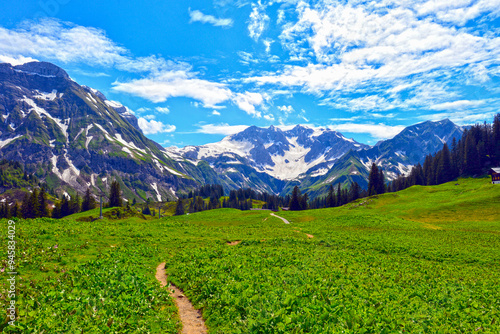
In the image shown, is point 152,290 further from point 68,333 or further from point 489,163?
point 489,163

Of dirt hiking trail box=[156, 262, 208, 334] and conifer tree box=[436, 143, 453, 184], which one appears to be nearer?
dirt hiking trail box=[156, 262, 208, 334]

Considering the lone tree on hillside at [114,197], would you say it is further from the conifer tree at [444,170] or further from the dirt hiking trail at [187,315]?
the conifer tree at [444,170]

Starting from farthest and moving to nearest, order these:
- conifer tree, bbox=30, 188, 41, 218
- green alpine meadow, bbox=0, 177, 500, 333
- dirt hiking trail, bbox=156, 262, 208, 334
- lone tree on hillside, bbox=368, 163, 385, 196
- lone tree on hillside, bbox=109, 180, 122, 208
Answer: lone tree on hillside, bbox=368, 163, 385, 196, lone tree on hillside, bbox=109, 180, 122, 208, conifer tree, bbox=30, 188, 41, 218, dirt hiking trail, bbox=156, 262, 208, 334, green alpine meadow, bbox=0, 177, 500, 333

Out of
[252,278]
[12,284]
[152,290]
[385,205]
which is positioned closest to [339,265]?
[252,278]

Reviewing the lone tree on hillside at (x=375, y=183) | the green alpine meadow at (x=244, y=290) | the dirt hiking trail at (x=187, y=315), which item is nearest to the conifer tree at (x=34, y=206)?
the green alpine meadow at (x=244, y=290)

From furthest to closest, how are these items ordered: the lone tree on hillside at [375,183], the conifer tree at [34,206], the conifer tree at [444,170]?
the lone tree on hillside at [375,183], the conifer tree at [444,170], the conifer tree at [34,206]

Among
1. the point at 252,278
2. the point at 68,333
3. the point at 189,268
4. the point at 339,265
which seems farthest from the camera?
the point at 339,265

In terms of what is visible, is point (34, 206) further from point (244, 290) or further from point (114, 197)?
point (244, 290)

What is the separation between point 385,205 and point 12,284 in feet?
312

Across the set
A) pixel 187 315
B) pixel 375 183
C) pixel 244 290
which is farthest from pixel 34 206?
pixel 375 183

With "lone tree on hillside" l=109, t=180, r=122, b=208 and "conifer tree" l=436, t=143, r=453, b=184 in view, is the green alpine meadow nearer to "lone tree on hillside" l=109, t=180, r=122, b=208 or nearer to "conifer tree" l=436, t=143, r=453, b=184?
"lone tree on hillside" l=109, t=180, r=122, b=208

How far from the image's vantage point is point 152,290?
1416 centimetres

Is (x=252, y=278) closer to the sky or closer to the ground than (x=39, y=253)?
closer to the ground

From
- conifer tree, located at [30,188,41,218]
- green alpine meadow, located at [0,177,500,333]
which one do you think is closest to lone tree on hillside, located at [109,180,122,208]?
conifer tree, located at [30,188,41,218]
